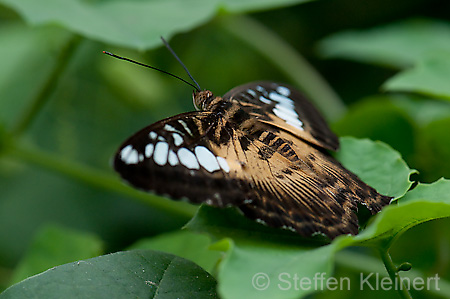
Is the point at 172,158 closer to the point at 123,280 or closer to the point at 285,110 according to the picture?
the point at 123,280

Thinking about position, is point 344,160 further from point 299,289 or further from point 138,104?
point 138,104

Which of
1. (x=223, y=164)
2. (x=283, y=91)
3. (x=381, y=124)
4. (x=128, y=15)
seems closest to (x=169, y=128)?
(x=223, y=164)

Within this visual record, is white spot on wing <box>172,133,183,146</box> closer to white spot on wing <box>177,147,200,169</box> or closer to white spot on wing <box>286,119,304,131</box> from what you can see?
white spot on wing <box>177,147,200,169</box>

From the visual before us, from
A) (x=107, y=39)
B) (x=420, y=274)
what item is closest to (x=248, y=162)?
(x=107, y=39)

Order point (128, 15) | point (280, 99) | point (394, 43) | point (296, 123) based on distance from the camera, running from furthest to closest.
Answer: point (394, 43), point (128, 15), point (280, 99), point (296, 123)

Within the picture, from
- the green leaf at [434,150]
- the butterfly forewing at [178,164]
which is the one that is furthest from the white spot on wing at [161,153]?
the green leaf at [434,150]

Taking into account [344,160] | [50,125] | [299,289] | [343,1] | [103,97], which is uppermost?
[343,1]
